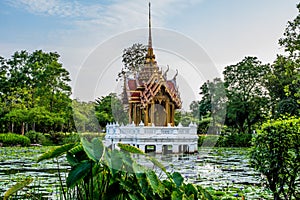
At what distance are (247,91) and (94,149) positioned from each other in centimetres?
2287

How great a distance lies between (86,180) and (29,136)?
2108cm

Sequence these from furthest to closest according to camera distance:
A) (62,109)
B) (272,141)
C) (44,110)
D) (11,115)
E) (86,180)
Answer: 1. (62,109)
2. (44,110)
3. (11,115)
4. (272,141)
5. (86,180)

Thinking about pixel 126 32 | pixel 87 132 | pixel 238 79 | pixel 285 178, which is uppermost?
pixel 238 79

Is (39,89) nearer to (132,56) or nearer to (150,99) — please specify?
(150,99)

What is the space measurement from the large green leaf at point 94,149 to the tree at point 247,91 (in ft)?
72.3

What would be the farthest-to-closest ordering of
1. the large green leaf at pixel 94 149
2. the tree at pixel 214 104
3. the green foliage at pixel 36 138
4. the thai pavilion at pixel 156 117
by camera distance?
the green foliage at pixel 36 138
the thai pavilion at pixel 156 117
the tree at pixel 214 104
the large green leaf at pixel 94 149

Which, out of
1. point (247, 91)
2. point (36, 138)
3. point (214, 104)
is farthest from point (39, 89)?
point (214, 104)

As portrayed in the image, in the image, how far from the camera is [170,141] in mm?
11195

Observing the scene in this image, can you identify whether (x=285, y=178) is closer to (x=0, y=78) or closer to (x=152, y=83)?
(x=152, y=83)

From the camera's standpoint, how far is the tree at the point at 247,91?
2316 centimetres

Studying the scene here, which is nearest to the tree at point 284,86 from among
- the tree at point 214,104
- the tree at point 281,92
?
the tree at point 281,92

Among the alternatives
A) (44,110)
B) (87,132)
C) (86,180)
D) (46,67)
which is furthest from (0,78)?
(86,180)

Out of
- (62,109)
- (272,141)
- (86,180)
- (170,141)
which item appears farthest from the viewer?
(62,109)

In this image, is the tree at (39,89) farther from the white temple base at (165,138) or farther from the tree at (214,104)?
the tree at (214,104)
